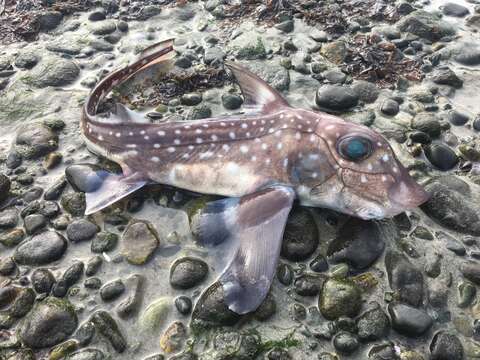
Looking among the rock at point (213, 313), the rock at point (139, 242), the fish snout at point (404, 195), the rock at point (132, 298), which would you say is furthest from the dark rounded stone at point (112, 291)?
the fish snout at point (404, 195)

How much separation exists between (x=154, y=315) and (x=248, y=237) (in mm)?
1271

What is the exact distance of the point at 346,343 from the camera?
14.5 ft

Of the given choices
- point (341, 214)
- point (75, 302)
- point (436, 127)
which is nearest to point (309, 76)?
point (436, 127)

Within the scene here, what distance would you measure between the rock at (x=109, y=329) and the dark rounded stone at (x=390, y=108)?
4.91 m

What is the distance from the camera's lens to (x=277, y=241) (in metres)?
4.73

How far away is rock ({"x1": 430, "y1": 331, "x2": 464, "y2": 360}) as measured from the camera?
14.2 feet

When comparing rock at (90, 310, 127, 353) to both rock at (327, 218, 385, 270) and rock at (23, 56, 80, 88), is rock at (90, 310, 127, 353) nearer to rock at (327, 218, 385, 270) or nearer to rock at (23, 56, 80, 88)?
rock at (327, 218, 385, 270)

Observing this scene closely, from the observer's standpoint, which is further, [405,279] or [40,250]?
[40,250]

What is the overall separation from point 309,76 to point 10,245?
514cm

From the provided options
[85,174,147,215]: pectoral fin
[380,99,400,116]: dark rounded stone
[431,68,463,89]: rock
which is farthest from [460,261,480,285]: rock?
[85,174,147,215]: pectoral fin

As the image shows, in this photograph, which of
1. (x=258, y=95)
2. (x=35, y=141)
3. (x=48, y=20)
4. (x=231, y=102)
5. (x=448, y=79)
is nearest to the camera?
(x=258, y=95)

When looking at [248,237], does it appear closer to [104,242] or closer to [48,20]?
[104,242]

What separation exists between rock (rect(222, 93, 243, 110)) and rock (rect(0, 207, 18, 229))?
3361 millimetres

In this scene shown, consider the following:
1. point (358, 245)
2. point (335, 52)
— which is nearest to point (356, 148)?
point (358, 245)
